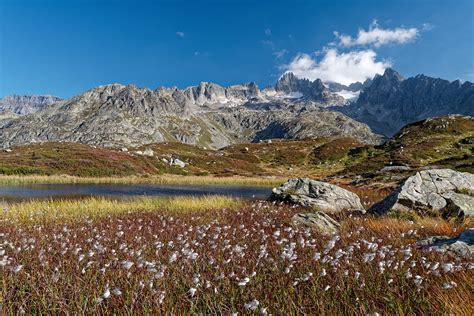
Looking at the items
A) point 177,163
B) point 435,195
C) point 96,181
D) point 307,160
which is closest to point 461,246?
point 435,195

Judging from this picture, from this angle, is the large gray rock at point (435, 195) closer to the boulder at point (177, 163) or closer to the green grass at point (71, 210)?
the green grass at point (71, 210)

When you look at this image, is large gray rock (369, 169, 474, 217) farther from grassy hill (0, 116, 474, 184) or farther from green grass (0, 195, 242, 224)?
grassy hill (0, 116, 474, 184)

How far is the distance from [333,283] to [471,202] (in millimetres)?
13841

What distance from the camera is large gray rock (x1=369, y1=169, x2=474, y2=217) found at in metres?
15.4

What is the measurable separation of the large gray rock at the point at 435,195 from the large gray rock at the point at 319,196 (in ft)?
11.4

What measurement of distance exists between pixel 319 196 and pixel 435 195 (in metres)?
7.46

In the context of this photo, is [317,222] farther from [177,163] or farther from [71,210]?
[177,163]

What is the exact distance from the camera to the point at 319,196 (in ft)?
75.0

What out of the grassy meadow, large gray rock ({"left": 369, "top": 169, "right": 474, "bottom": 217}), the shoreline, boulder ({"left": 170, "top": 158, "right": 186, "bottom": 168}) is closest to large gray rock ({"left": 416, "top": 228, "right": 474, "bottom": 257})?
the grassy meadow

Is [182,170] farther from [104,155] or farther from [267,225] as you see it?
[267,225]

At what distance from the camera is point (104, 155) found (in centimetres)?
7212

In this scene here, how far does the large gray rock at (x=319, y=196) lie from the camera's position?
70.3 feet

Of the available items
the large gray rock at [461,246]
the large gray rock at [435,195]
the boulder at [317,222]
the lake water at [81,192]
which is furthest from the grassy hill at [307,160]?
the large gray rock at [461,246]

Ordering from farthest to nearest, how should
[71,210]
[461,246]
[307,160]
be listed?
1. [307,160]
2. [71,210]
3. [461,246]
